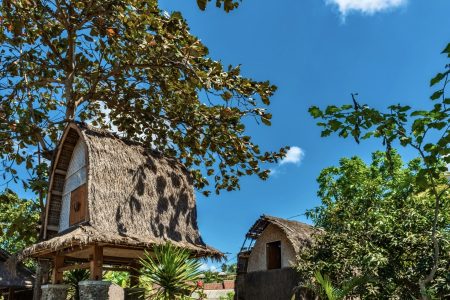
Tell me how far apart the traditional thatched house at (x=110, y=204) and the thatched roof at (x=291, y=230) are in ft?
21.5

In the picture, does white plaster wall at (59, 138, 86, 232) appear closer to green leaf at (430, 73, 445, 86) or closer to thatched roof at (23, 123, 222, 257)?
thatched roof at (23, 123, 222, 257)

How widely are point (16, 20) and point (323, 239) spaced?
953 centimetres

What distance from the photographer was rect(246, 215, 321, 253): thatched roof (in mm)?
16312

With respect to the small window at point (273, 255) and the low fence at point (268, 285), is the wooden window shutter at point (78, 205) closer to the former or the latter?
the low fence at point (268, 285)

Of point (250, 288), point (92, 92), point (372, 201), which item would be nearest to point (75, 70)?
point (92, 92)

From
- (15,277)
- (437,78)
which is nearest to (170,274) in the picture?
(437,78)

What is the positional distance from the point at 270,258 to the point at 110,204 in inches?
413

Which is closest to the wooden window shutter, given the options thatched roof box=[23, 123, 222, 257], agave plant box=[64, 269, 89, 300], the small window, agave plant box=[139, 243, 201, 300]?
thatched roof box=[23, 123, 222, 257]

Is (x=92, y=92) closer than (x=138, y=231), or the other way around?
(x=138, y=231)

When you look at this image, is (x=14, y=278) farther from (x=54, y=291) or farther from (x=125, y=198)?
(x=125, y=198)

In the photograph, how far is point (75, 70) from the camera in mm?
11883

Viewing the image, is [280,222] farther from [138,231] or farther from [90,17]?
[90,17]


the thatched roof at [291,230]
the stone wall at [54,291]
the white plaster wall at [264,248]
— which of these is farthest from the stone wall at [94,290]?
the white plaster wall at [264,248]

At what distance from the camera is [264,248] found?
18203mm
